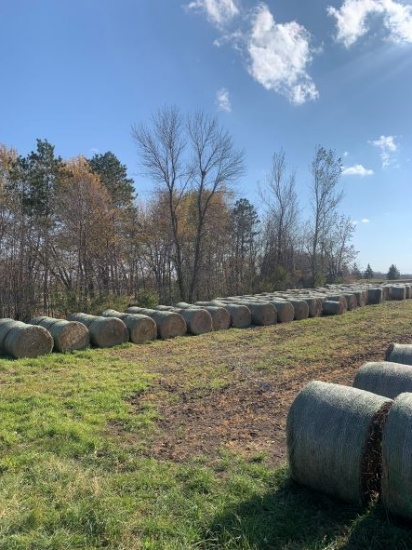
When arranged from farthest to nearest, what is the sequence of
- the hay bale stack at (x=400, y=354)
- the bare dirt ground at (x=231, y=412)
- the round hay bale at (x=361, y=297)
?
1. the round hay bale at (x=361, y=297)
2. the hay bale stack at (x=400, y=354)
3. the bare dirt ground at (x=231, y=412)

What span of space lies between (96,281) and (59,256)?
384 cm

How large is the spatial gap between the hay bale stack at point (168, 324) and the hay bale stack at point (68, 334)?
2.64 metres

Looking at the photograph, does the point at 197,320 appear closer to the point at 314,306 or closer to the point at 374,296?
the point at 314,306

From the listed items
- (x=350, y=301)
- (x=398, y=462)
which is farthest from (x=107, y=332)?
(x=350, y=301)

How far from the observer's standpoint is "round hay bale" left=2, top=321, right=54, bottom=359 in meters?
10.4

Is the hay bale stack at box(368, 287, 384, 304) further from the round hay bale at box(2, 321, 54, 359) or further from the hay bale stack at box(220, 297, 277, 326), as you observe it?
the round hay bale at box(2, 321, 54, 359)

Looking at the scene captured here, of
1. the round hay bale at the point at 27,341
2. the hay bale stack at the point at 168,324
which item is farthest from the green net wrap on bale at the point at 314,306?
the round hay bale at the point at 27,341

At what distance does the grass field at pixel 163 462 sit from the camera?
3.31m

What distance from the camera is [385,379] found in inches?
191

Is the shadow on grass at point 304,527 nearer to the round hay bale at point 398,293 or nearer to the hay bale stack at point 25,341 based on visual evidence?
the hay bale stack at point 25,341

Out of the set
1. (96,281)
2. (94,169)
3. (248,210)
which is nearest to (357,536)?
(96,281)

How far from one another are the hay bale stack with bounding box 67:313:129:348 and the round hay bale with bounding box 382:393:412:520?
31.9 ft

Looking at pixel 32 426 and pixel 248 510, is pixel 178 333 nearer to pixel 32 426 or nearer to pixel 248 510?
pixel 32 426

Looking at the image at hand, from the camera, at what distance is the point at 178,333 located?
14.3 metres
